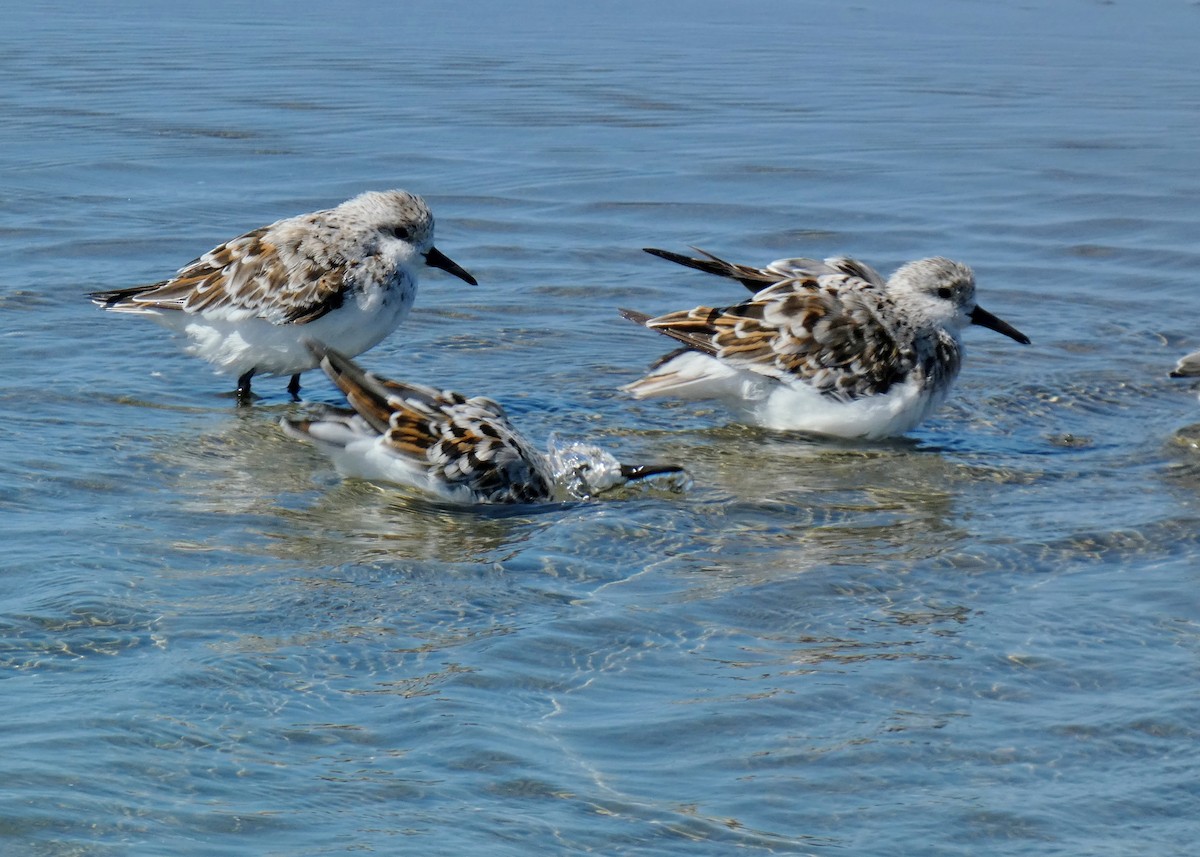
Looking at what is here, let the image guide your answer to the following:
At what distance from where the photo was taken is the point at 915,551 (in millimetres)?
7453

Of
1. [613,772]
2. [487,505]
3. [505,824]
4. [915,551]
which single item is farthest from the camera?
[487,505]

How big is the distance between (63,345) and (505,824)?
612 cm

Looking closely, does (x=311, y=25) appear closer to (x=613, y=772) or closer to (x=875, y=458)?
(x=875, y=458)

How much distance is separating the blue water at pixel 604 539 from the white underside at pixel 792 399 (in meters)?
0.16

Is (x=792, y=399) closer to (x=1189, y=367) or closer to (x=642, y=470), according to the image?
(x=642, y=470)

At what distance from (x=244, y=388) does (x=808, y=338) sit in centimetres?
314

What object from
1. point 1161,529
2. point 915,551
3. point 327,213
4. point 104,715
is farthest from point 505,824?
point 327,213

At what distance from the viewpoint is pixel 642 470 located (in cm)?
799

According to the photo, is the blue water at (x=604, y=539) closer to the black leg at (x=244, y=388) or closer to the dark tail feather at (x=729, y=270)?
the black leg at (x=244, y=388)

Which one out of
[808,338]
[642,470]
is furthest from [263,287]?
[808,338]

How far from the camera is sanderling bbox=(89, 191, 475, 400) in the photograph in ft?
31.7

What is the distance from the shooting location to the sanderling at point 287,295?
9.66 meters

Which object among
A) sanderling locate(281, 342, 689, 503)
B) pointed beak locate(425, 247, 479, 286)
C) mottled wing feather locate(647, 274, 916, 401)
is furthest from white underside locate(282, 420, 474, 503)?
pointed beak locate(425, 247, 479, 286)

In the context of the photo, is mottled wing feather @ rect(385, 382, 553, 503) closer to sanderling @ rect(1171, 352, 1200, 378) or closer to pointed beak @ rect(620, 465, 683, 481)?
pointed beak @ rect(620, 465, 683, 481)
